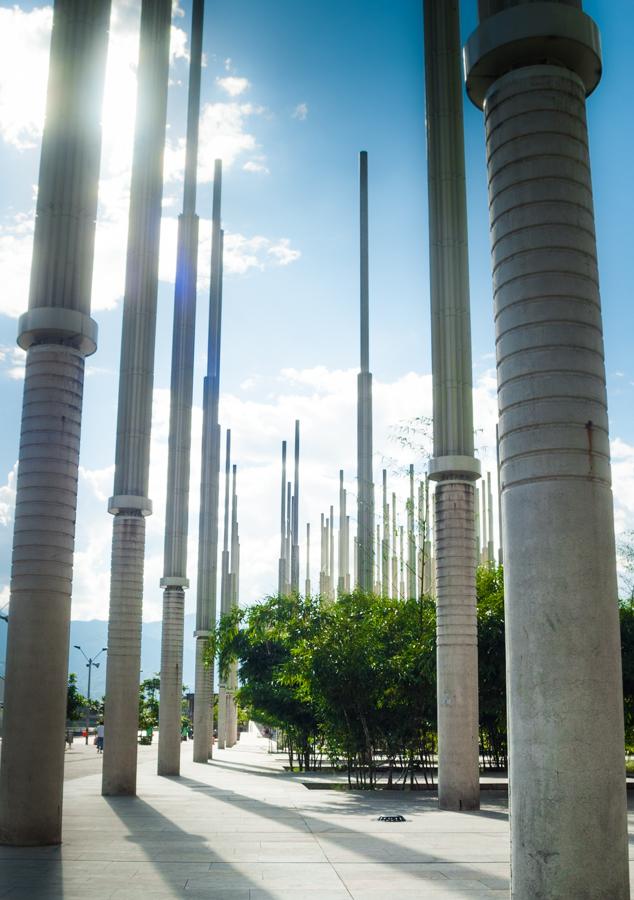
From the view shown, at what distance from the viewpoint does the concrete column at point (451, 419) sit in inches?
724

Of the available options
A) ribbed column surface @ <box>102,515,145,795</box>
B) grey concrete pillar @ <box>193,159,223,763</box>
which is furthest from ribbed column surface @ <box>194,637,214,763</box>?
ribbed column surface @ <box>102,515,145,795</box>

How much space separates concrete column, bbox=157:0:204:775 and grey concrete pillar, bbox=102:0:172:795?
8.01 meters

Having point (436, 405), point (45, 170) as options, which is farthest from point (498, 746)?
point (45, 170)

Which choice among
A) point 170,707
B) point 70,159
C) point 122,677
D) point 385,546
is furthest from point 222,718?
point 70,159

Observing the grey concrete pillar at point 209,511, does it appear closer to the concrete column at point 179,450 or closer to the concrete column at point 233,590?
the concrete column at point 179,450

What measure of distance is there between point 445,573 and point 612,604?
11.7 metres

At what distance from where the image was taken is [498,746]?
28062 mm

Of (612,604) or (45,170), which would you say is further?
(45,170)

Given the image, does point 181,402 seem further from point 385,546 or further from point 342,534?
point 342,534

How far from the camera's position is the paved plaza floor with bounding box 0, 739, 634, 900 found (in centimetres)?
956

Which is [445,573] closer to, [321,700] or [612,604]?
[321,700]

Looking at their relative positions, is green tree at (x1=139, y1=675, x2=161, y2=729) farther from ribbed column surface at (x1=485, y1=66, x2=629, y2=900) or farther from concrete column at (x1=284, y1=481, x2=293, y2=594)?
ribbed column surface at (x1=485, y1=66, x2=629, y2=900)

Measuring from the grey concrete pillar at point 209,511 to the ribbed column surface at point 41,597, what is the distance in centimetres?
2629

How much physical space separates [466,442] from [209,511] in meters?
24.3
